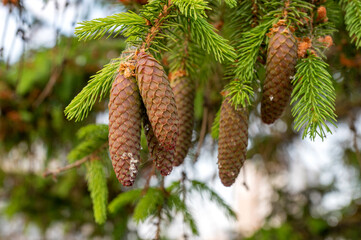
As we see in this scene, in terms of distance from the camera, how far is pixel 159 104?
79cm

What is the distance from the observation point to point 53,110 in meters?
2.78

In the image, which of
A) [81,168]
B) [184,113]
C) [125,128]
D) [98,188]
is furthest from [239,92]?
[81,168]

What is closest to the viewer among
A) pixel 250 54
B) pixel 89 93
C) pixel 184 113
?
pixel 89 93

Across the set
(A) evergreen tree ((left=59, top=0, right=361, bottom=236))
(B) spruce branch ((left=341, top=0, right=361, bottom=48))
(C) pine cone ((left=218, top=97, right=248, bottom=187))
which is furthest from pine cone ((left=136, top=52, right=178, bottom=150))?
(B) spruce branch ((left=341, top=0, right=361, bottom=48))

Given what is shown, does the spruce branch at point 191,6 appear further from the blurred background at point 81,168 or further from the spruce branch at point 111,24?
the blurred background at point 81,168

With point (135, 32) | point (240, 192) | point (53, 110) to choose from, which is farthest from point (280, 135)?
point (240, 192)

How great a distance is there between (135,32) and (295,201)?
311 centimetres

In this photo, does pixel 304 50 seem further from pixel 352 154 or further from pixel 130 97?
pixel 352 154

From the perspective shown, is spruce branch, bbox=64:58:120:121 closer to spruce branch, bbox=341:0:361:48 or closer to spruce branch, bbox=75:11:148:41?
spruce branch, bbox=75:11:148:41

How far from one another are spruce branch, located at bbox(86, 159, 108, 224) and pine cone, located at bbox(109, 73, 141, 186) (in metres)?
0.69

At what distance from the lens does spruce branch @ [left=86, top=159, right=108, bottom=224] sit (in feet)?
4.78

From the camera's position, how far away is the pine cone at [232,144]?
3.21ft

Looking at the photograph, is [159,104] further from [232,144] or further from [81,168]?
[81,168]

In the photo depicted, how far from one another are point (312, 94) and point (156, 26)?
0.45m
